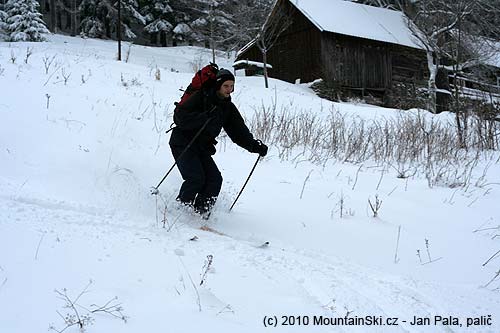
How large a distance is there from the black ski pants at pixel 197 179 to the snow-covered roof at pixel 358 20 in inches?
829

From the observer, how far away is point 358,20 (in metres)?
26.9

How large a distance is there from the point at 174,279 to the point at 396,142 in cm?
669

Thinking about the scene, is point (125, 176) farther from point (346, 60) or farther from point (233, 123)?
point (346, 60)

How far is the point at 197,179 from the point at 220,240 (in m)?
0.84

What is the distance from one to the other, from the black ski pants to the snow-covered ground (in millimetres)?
209

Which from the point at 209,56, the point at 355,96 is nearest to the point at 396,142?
the point at 355,96

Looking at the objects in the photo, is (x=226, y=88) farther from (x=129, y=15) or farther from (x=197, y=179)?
(x=129, y=15)

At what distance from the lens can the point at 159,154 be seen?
602cm

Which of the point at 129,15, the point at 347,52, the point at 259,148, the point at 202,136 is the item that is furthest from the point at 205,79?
the point at 129,15

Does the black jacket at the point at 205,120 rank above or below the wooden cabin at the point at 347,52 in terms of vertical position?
below

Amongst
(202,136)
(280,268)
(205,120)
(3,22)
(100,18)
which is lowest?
(280,268)

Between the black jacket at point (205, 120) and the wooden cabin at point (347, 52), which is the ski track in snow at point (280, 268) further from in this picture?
the wooden cabin at point (347, 52)

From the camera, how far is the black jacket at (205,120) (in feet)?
13.2

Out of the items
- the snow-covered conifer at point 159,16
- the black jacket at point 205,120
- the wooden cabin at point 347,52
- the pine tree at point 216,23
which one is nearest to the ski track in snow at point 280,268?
the black jacket at point 205,120
